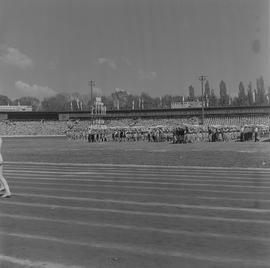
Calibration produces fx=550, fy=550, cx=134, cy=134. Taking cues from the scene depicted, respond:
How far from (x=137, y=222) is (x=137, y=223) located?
10 cm

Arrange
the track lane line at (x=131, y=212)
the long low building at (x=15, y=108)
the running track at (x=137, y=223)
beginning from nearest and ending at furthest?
1. the running track at (x=137, y=223)
2. the track lane line at (x=131, y=212)
3. the long low building at (x=15, y=108)

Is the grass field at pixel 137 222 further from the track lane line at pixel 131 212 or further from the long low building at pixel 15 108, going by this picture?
the long low building at pixel 15 108

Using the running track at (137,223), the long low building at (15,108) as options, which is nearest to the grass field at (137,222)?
the running track at (137,223)

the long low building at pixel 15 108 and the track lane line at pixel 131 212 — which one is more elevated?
the long low building at pixel 15 108

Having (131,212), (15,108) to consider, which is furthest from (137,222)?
(15,108)

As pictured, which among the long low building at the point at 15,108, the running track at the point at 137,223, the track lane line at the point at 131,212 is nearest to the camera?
the running track at the point at 137,223

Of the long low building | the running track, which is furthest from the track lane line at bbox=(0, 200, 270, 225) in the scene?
the long low building

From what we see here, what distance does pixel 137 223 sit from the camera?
29.3ft

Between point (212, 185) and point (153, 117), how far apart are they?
356 feet

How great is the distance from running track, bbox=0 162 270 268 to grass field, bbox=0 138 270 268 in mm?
12

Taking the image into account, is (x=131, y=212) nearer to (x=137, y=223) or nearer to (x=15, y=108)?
(x=137, y=223)

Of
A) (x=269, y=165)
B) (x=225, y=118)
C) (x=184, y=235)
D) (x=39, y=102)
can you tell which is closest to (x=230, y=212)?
(x=184, y=235)

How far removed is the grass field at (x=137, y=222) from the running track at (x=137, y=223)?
0.5 inches

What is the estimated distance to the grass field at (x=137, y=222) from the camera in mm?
6555
